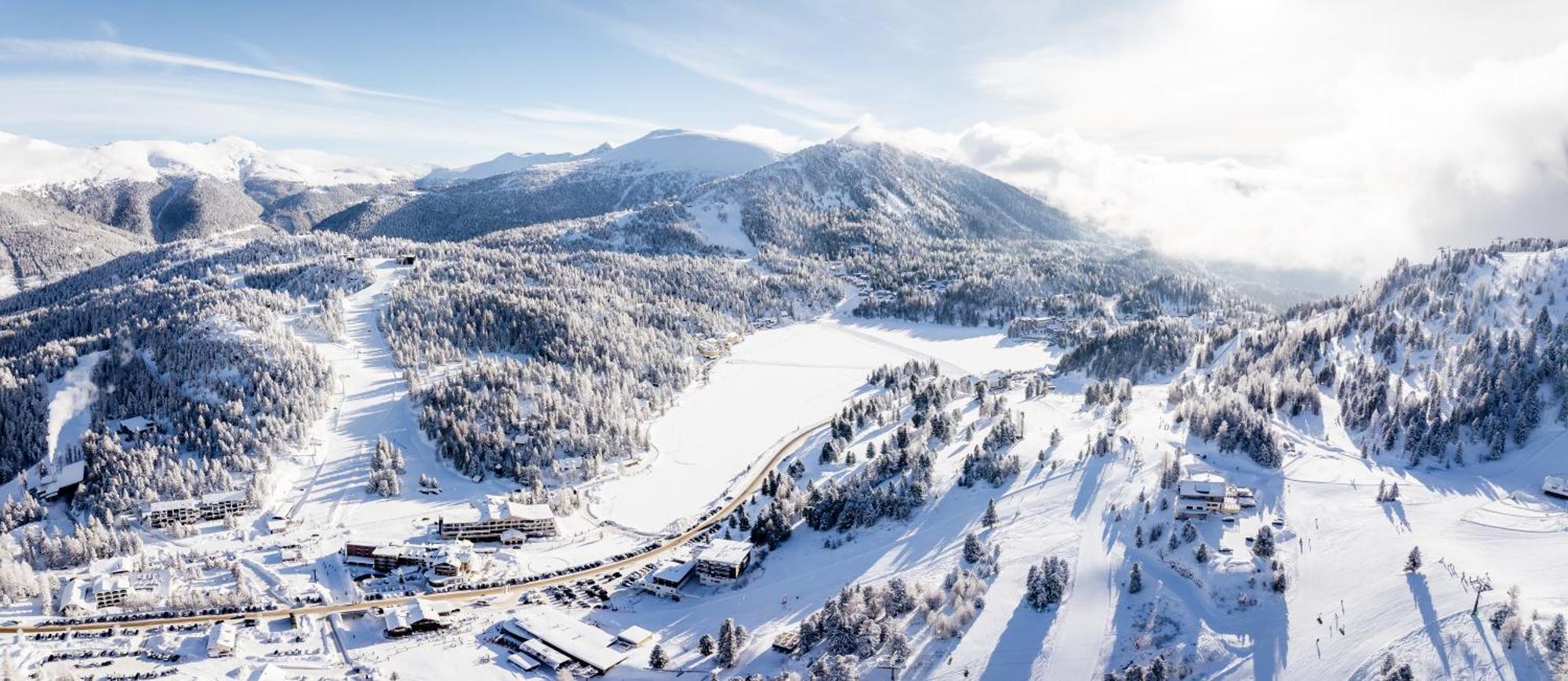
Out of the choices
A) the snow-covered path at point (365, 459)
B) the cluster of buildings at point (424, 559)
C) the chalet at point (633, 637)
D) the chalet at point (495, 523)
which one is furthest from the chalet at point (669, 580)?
the snow-covered path at point (365, 459)

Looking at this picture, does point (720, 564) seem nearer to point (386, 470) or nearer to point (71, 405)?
point (386, 470)

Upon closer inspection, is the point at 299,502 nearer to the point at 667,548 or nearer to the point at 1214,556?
the point at 667,548

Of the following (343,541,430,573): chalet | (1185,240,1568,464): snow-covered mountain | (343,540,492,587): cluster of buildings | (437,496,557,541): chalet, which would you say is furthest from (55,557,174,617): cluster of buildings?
(1185,240,1568,464): snow-covered mountain

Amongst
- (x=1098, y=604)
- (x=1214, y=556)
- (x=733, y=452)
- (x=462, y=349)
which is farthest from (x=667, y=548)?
(x=462, y=349)

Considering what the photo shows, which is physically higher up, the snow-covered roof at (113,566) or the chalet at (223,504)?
the chalet at (223,504)

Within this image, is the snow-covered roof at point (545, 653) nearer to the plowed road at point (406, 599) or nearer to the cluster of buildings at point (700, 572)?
the cluster of buildings at point (700, 572)
